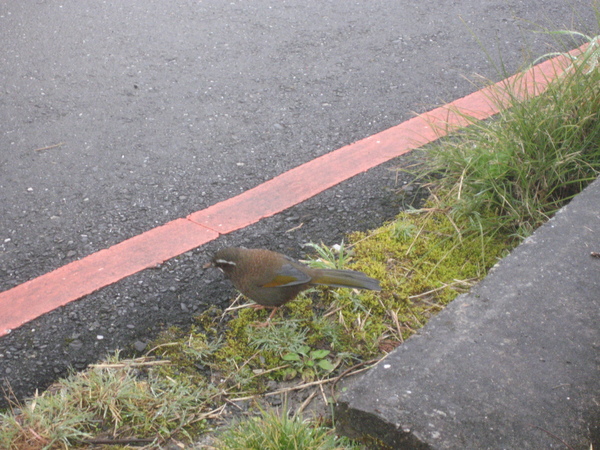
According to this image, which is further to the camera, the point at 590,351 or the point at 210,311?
the point at 210,311

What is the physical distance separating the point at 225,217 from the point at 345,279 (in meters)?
1.10

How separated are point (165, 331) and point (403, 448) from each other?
1.33m

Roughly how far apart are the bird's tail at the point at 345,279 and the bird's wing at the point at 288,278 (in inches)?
2.1

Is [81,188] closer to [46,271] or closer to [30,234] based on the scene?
[30,234]

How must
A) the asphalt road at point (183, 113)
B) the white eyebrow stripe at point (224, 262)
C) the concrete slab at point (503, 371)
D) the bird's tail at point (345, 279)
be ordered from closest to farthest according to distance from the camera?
1. the concrete slab at point (503, 371)
2. the bird's tail at point (345, 279)
3. the white eyebrow stripe at point (224, 262)
4. the asphalt road at point (183, 113)

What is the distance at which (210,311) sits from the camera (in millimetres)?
3010

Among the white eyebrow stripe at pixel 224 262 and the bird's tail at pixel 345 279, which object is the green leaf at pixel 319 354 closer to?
the bird's tail at pixel 345 279

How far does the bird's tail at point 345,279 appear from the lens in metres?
2.80

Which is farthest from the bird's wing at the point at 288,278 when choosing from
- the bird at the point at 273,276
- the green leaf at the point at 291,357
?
the green leaf at the point at 291,357

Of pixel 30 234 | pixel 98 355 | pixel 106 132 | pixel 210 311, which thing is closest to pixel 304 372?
pixel 210 311

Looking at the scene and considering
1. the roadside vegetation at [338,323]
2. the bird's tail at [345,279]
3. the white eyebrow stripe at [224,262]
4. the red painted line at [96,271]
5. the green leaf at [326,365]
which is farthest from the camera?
the red painted line at [96,271]

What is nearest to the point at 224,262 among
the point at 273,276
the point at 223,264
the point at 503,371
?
the point at 223,264

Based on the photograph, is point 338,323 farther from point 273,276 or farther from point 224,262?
point 224,262

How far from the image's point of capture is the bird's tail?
2797 millimetres
